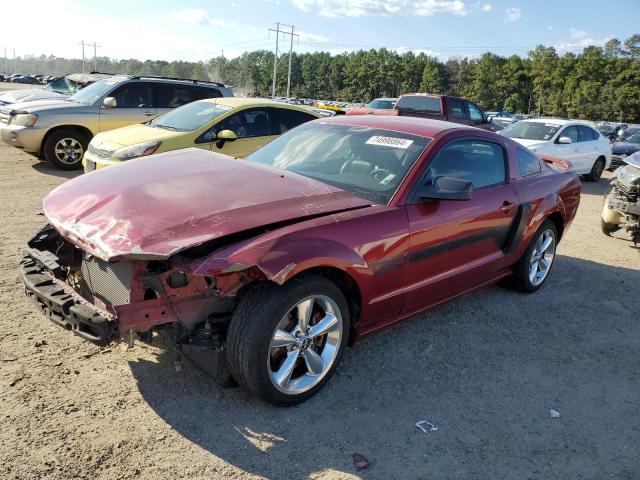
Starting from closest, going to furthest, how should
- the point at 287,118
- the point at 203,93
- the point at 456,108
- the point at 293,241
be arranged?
the point at 293,241, the point at 287,118, the point at 203,93, the point at 456,108

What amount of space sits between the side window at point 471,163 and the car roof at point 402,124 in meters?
0.16

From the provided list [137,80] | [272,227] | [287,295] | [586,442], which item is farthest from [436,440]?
[137,80]

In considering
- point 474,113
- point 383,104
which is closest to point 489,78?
point 383,104

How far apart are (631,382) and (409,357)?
5.28 ft

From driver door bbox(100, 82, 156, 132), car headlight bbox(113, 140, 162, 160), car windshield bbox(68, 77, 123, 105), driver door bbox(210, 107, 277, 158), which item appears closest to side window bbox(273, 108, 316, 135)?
driver door bbox(210, 107, 277, 158)

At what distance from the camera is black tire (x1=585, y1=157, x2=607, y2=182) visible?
13.5m

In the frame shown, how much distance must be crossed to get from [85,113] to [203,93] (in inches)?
90.2

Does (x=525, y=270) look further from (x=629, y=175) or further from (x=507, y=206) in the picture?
(x=629, y=175)

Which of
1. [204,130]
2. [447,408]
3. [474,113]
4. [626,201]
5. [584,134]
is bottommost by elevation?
[447,408]

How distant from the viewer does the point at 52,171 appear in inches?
376

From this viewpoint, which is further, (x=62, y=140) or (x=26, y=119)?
(x=62, y=140)

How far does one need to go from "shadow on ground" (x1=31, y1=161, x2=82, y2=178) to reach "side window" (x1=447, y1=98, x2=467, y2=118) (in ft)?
30.3

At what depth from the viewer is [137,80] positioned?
33.0ft

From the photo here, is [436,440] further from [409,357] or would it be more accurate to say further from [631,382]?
[631,382]
